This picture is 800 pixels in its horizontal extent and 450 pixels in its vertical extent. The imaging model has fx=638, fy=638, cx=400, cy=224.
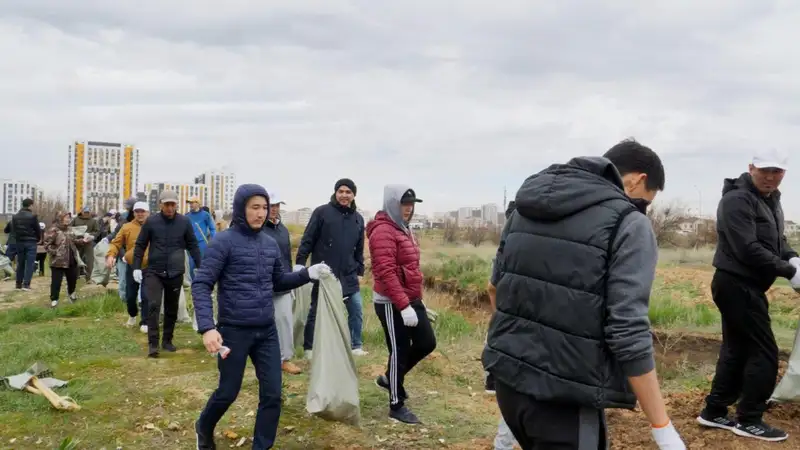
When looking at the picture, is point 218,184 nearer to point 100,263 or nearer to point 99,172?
point 99,172

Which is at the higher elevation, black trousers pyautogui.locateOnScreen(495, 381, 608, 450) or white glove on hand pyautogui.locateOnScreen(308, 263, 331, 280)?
white glove on hand pyautogui.locateOnScreen(308, 263, 331, 280)

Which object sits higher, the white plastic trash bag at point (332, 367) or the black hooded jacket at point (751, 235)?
the black hooded jacket at point (751, 235)

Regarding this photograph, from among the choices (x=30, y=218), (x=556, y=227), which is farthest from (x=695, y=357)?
(x=30, y=218)

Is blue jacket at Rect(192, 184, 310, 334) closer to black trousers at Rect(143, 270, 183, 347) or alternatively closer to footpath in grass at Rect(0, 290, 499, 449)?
footpath in grass at Rect(0, 290, 499, 449)

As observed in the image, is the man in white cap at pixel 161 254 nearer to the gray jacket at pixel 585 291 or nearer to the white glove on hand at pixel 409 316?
the white glove on hand at pixel 409 316

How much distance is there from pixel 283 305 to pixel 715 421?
3479 mm

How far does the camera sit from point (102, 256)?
448 inches

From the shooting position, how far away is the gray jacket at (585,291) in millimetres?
1988

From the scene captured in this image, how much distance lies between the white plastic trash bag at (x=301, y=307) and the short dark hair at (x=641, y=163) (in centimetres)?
458

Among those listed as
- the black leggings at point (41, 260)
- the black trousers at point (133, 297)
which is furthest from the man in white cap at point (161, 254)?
the black leggings at point (41, 260)

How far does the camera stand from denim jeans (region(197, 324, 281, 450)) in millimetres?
3867

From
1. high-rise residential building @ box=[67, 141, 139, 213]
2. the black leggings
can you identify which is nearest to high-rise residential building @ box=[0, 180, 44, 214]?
high-rise residential building @ box=[67, 141, 139, 213]

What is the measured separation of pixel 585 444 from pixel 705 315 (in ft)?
26.2

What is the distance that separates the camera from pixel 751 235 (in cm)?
393
